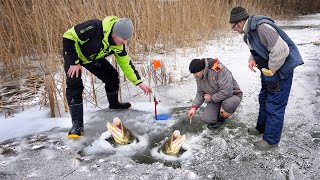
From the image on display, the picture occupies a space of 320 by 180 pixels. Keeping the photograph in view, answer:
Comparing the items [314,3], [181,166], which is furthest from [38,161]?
[314,3]

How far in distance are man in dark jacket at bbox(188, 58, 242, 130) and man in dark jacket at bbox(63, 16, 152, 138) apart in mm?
652

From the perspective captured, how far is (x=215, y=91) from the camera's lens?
10.9 ft

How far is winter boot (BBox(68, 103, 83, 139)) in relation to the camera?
3121 millimetres

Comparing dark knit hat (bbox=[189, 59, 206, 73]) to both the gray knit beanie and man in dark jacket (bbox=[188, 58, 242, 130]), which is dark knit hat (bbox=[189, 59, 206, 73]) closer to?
man in dark jacket (bbox=[188, 58, 242, 130])

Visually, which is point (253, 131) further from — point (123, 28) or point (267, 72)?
point (123, 28)

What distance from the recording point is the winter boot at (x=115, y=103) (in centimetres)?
391

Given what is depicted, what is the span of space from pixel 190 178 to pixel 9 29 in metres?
4.32

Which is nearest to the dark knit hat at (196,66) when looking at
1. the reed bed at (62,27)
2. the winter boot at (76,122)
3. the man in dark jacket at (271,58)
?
the man in dark jacket at (271,58)

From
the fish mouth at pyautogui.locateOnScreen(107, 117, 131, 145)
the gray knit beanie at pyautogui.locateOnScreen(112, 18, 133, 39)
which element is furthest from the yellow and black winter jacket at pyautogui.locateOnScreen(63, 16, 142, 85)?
the fish mouth at pyautogui.locateOnScreen(107, 117, 131, 145)

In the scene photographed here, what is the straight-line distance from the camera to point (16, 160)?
8.91ft

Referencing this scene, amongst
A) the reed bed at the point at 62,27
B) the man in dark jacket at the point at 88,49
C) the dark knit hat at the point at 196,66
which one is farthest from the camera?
the reed bed at the point at 62,27

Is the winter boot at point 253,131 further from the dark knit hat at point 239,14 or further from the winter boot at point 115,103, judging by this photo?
the winter boot at point 115,103

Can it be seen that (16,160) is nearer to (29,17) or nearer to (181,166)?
(181,166)

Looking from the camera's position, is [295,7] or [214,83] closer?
[214,83]
